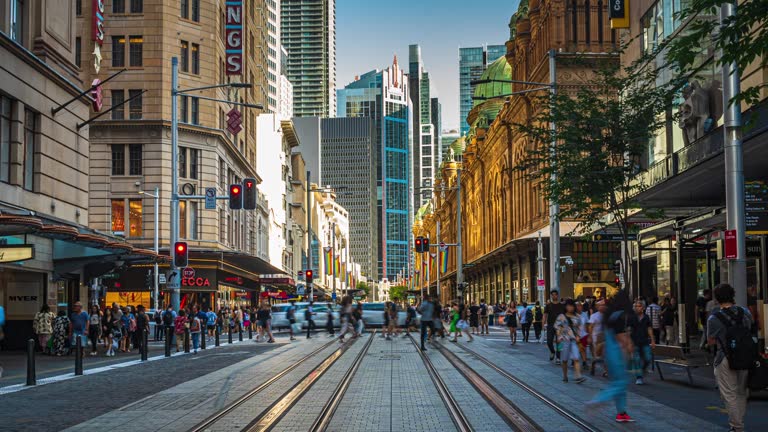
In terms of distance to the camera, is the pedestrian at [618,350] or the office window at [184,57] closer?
the pedestrian at [618,350]

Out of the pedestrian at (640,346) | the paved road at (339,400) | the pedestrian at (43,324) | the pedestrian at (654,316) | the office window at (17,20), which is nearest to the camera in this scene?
the paved road at (339,400)

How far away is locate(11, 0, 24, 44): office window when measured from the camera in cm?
2781

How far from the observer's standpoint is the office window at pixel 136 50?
54312 millimetres

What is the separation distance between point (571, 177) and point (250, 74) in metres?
50.6

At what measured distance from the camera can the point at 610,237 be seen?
30984 mm

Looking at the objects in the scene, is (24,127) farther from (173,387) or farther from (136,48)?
(136,48)

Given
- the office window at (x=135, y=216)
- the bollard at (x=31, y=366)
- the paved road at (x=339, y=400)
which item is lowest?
the paved road at (x=339, y=400)

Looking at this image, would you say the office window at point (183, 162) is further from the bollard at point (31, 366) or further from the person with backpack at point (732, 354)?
the person with backpack at point (732, 354)

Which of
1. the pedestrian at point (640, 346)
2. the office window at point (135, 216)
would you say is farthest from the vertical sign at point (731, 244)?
the office window at point (135, 216)

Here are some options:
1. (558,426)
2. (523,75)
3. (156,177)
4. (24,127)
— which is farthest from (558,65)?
(558,426)

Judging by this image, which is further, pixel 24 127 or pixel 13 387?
pixel 24 127

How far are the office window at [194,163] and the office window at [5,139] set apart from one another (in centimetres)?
2849

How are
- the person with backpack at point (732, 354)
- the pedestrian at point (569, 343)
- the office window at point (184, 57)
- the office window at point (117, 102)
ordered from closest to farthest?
1. the person with backpack at point (732, 354)
2. the pedestrian at point (569, 343)
3. the office window at point (117, 102)
4. the office window at point (184, 57)

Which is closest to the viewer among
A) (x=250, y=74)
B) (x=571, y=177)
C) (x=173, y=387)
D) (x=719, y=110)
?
(x=173, y=387)
